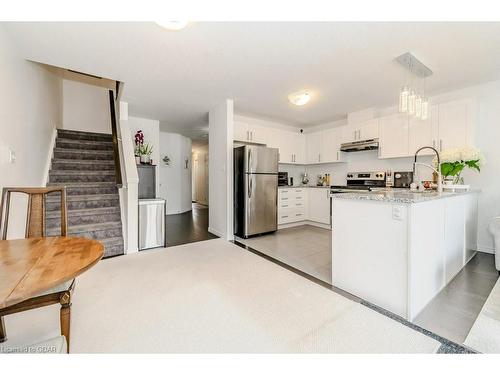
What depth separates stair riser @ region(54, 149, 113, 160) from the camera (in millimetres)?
4035

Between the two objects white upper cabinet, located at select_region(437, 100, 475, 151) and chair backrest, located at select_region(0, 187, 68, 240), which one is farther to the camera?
white upper cabinet, located at select_region(437, 100, 475, 151)

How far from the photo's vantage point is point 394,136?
13.0 ft

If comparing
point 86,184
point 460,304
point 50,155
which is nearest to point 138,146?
point 86,184

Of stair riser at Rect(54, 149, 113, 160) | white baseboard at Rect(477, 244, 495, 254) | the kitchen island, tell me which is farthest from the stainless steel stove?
stair riser at Rect(54, 149, 113, 160)

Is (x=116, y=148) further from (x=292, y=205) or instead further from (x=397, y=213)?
(x=397, y=213)

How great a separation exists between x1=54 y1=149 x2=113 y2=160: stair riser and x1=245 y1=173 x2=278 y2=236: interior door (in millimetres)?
2892

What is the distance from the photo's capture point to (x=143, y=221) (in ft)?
10.9

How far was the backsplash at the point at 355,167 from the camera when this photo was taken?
4.07 metres

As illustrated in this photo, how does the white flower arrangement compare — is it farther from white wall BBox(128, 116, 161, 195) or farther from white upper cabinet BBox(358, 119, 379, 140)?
white wall BBox(128, 116, 161, 195)

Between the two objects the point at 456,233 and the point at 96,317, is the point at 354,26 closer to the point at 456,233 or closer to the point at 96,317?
the point at 456,233

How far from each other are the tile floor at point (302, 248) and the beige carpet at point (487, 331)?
1.04 metres

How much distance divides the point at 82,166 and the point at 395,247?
486 cm
